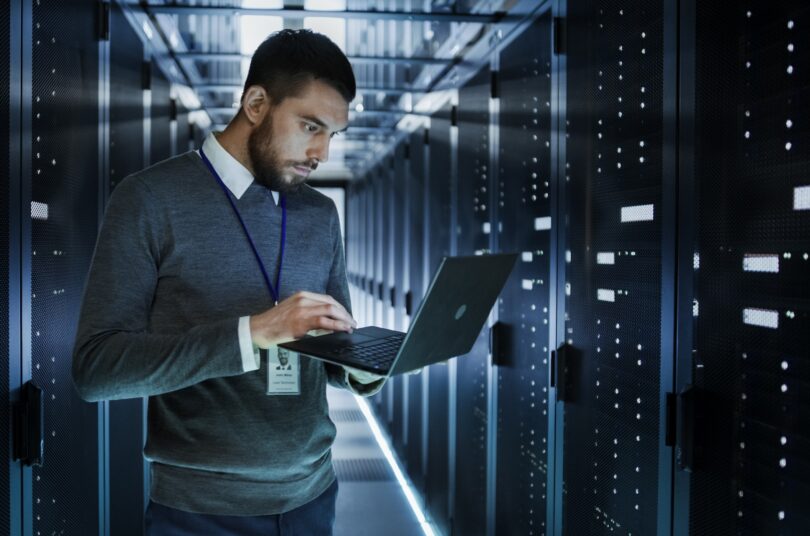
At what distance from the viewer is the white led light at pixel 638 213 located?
5.40ft

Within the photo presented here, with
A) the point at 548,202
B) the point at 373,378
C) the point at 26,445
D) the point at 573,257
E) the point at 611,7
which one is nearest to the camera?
the point at 373,378

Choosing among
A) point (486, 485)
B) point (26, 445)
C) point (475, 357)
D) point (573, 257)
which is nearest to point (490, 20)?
point (573, 257)

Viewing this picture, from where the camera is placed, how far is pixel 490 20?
2.97 meters

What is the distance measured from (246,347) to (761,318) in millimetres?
943

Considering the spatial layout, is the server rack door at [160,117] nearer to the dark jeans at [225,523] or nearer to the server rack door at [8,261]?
the server rack door at [8,261]

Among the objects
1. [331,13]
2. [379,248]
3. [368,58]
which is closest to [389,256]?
[379,248]

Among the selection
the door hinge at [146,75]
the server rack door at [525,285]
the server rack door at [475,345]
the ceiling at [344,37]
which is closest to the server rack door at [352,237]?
the ceiling at [344,37]

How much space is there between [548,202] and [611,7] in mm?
682

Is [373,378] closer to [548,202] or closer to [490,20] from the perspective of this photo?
[548,202]

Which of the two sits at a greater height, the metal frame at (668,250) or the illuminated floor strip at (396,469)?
the metal frame at (668,250)

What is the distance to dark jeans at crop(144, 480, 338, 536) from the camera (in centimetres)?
126

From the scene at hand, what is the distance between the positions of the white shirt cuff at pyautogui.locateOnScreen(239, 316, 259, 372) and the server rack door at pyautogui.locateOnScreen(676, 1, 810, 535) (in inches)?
36.8

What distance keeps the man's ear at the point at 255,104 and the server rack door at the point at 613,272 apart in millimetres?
927

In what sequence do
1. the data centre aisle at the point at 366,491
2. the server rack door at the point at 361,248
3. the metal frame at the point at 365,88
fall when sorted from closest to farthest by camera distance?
1. the data centre aisle at the point at 366,491
2. the metal frame at the point at 365,88
3. the server rack door at the point at 361,248
